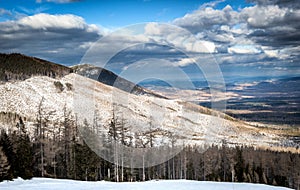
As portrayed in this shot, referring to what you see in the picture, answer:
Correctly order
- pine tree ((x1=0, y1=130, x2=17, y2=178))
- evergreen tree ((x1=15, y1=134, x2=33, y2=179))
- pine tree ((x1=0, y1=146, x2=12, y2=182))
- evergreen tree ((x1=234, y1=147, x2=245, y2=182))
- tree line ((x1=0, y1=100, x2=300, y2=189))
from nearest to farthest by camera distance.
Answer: pine tree ((x1=0, y1=146, x2=12, y2=182)), evergreen tree ((x1=15, y1=134, x2=33, y2=179)), pine tree ((x1=0, y1=130, x2=17, y2=178)), tree line ((x1=0, y1=100, x2=300, y2=189)), evergreen tree ((x1=234, y1=147, x2=245, y2=182))

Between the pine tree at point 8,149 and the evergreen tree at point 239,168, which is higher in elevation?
the pine tree at point 8,149

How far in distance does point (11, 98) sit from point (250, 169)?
130 metres

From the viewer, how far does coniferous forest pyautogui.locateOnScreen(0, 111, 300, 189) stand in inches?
1699

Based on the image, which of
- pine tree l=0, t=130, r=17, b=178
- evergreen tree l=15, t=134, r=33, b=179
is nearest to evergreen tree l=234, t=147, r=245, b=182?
evergreen tree l=15, t=134, r=33, b=179

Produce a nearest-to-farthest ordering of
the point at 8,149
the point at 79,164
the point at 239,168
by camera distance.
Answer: the point at 8,149, the point at 79,164, the point at 239,168

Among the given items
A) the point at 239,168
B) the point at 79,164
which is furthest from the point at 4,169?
the point at 239,168

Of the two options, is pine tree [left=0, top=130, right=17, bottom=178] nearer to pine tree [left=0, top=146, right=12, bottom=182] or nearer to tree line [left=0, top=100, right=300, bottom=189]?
tree line [left=0, top=100, right=300, bottom=189]

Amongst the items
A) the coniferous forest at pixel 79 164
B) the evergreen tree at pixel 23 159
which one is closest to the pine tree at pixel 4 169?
the coniferous forest at pixel 79 164

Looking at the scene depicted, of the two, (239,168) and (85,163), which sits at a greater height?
(85,163)

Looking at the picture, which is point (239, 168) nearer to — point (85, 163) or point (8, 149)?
point (85, 163)

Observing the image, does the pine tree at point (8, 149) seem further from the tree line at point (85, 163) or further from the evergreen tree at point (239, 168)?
the evergreen tree at point (239, 168)

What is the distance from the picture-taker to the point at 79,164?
2157 inches

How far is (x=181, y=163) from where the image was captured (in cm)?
8131

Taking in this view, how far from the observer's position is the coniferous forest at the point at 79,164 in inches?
1699
